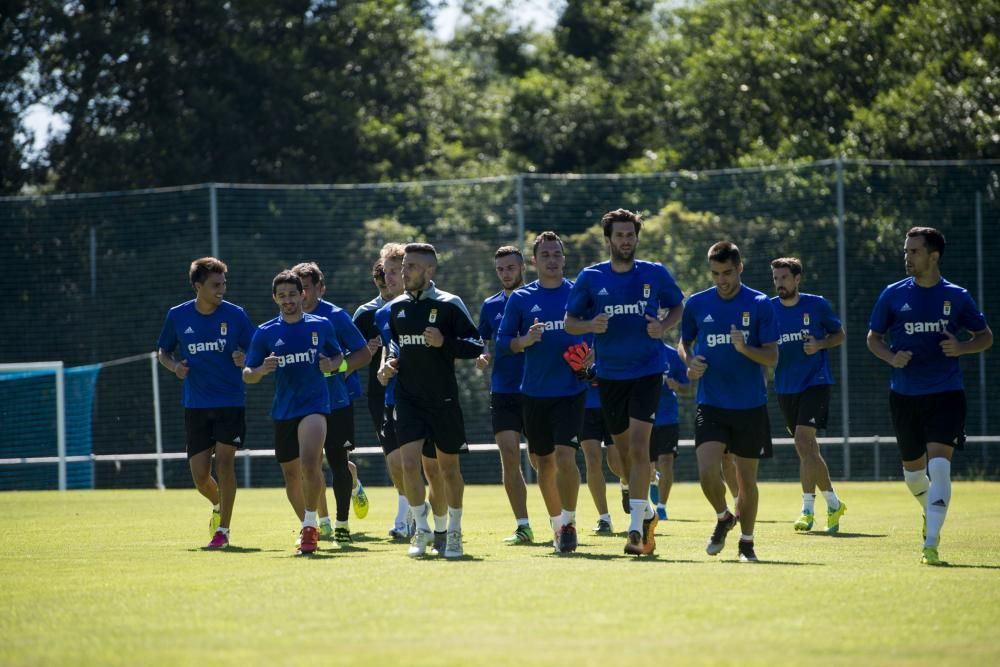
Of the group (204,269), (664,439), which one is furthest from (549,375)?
(664,439)

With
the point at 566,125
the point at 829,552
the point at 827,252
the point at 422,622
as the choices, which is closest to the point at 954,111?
the point at 827,252

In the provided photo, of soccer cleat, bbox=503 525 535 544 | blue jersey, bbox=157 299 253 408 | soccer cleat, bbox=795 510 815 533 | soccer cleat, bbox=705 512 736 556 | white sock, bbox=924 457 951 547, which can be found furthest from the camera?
soccer cleat, bbox=795 510 815 533

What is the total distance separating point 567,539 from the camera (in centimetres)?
1105

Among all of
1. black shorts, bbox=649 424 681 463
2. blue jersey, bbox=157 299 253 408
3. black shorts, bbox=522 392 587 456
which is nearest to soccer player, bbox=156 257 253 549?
blue jersey, bbox=157 299 253 408

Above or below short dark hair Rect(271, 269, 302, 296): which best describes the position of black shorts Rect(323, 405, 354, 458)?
below

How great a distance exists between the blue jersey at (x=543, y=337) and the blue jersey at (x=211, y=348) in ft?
6.95

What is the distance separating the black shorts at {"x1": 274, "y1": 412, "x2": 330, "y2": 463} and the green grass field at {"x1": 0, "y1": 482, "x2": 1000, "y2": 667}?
2.29 feet

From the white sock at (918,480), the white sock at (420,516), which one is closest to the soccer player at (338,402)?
the white sock at (420,516)

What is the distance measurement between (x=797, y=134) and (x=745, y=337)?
67.4 feet

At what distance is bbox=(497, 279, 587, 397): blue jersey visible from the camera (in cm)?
1148

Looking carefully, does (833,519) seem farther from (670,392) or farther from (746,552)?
(746,552)

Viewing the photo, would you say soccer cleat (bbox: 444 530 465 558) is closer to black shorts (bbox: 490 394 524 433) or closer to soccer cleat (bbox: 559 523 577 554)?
soccer cleat (bbox: 559 523 577 554)

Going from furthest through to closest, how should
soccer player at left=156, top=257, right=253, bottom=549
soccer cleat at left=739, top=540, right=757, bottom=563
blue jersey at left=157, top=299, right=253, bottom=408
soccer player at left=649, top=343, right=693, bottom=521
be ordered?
soccer player at left=649, top=343, right=693, bottom=521
blue jersey at left=157, top=299, right=253, bottom=408
soccer player at left=156, top=257, right=253, bottom=549
soccer cleat at left=739, top=540, right=757, bottom=563

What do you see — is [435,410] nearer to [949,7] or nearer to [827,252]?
[827,252]
